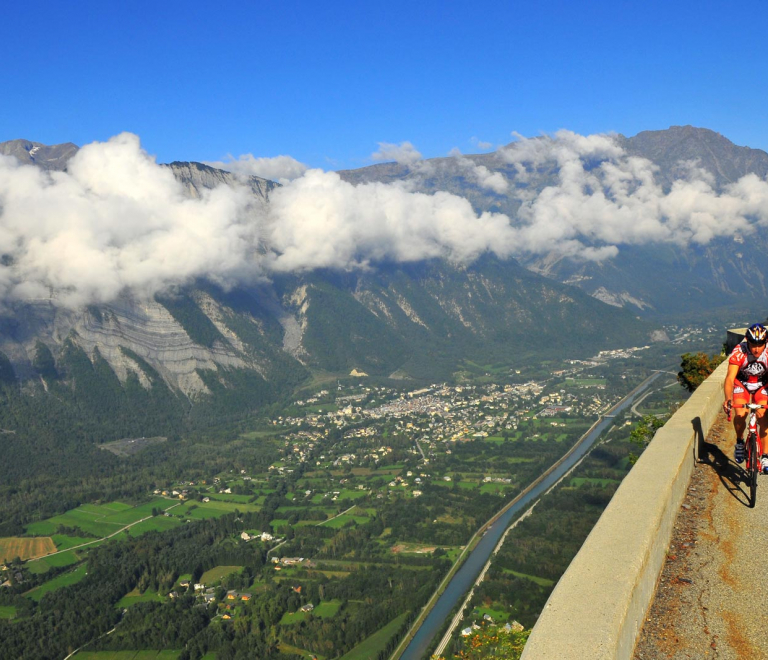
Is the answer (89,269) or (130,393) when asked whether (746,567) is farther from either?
(89,269)

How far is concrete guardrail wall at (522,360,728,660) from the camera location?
619cm

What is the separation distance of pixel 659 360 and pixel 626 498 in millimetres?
187778

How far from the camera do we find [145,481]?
360 ft

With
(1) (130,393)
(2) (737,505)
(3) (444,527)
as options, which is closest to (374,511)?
(3) (444,527)

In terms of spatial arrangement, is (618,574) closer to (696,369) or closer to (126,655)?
(696,369)

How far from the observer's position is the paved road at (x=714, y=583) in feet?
23.6

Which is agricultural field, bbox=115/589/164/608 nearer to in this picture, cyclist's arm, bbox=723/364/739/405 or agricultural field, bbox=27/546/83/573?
agricultural field, bbox=27/546/83/573

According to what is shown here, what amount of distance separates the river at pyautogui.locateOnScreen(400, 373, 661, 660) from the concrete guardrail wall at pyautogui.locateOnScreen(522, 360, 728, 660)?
39675 millimetres

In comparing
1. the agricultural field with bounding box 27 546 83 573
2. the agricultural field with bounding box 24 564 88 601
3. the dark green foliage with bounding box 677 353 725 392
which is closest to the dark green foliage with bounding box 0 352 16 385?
the agricultural field with bounding box 27 546 83 573

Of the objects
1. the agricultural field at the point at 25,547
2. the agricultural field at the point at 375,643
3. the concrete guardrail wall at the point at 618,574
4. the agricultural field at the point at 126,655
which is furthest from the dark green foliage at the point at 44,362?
the concrete guardrail wall at the point at 618,574

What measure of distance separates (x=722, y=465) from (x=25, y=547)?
86644 mm

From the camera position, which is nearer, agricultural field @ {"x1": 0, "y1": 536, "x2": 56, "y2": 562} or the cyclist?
the cyclist

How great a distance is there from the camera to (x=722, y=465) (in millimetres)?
13570

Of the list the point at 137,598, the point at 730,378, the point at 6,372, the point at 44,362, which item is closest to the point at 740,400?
the point at 730,378
